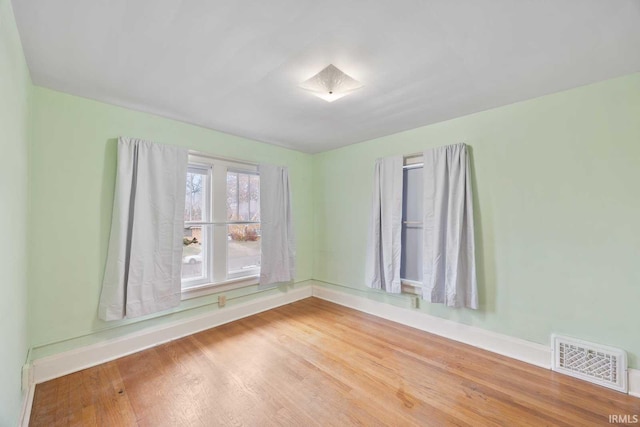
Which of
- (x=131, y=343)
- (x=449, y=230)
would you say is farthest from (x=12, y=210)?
(x=449, y=230)

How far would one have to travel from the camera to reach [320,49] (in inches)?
61.3

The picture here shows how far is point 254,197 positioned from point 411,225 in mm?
2066

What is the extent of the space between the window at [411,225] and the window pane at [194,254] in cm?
235

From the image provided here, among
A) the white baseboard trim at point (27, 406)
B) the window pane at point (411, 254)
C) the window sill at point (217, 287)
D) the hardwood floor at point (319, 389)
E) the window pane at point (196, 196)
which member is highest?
the window pane at point (196, 196)

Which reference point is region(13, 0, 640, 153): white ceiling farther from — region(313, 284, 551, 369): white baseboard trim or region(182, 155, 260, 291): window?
region(313, 284, 551, 369): white baseboard trim

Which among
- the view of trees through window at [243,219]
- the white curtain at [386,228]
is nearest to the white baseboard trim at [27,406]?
the view of trees through window at [243,219]

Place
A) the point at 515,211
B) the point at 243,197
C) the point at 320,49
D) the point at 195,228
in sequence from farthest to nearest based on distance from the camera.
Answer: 1. the point at 243,197
2. the point at 195,228
3. the point at 515,211
4. the point at 320,49

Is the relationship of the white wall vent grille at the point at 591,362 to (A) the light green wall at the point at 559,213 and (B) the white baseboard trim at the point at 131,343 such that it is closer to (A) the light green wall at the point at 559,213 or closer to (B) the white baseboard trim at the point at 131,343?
(A) the light green wall at the point at 559,213

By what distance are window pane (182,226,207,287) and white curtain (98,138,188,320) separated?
10.3 inches

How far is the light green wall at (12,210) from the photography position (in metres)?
1.12

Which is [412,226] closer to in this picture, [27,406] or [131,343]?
[131,343]

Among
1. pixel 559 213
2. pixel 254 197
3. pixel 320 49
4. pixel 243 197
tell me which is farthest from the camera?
pixel 254 197

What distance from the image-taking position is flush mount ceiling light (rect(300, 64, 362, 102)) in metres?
1.81

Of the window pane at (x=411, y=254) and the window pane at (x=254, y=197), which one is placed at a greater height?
the window pane at (x=254, y=197)
